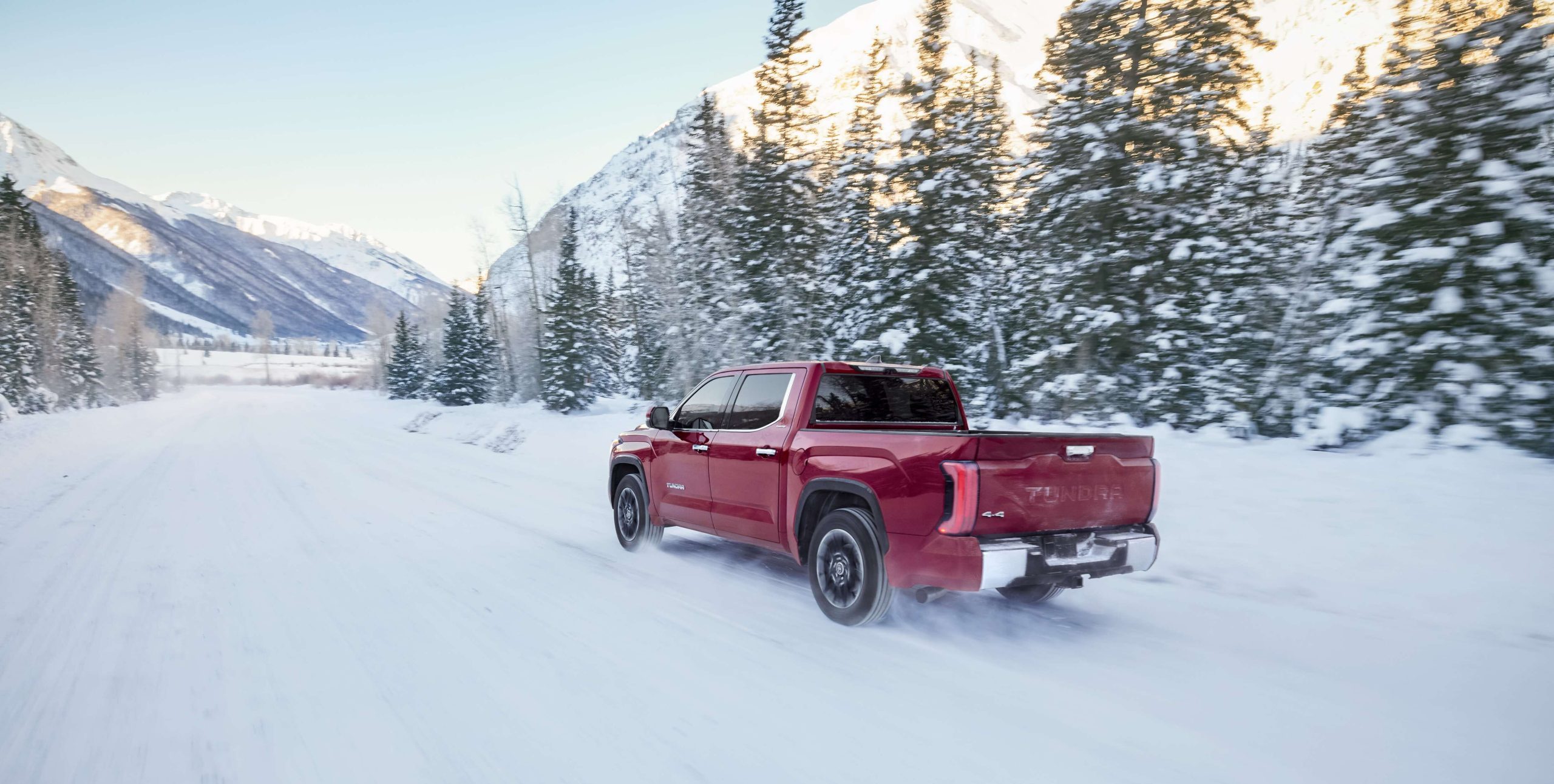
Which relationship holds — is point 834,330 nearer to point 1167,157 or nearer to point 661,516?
point 1167,157

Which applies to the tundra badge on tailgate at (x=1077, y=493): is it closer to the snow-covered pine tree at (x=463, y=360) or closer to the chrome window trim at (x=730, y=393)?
the chrome window trim at (x=730, y=393)

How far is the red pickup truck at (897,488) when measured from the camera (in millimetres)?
4172

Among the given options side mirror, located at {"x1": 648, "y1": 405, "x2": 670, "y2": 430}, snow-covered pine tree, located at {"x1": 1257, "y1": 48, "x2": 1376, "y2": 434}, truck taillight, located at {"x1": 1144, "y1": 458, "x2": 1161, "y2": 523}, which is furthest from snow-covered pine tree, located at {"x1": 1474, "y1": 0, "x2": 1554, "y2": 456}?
side mirror, located at {"x1": 648, "y1": 405, "x2": 670, "y2": 430}

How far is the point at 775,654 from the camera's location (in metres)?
4.43

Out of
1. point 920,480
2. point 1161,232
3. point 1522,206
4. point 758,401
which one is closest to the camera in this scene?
point 920,480

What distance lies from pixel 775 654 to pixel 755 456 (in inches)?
66.9

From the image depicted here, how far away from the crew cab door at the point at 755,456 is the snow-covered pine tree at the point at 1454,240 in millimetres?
7309

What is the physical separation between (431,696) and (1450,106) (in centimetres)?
1186

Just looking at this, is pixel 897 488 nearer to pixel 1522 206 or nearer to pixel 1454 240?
pixel 1454 240

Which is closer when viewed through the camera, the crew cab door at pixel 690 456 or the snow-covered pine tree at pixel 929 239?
the crew cab door at pixel 690 456

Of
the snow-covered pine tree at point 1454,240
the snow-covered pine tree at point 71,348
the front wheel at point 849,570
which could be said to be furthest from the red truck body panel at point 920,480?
the snow-covered pine tree at point 71,348

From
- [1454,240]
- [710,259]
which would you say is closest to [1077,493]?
[1454,240]

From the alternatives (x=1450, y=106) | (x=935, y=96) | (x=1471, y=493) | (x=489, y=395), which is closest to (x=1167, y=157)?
(x=1450, y=106)

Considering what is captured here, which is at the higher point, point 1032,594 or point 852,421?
point 852,421
